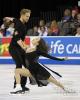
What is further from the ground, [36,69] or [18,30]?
[18,30]

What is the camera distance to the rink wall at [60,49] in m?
16.6

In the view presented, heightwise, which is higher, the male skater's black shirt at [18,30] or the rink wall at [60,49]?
the male skater's black shirt at [18,30]

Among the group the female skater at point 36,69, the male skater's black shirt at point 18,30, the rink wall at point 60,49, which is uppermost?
the male skater's black shirt at point 18,30

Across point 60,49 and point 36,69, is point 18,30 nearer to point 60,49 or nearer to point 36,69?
point 36,69

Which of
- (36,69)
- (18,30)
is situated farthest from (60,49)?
(18,30)

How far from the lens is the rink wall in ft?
54.6

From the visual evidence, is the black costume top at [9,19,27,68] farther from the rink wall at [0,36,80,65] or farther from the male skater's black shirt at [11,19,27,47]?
the rink wall at [0,36,80,65]

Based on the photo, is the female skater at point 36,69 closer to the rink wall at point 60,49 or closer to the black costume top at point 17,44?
the black costume top at point 17,44

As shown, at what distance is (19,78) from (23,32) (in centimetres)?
88

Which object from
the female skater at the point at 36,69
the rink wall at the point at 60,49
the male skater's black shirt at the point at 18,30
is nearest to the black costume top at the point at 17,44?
the male skater's black shirt at the point at 18,30

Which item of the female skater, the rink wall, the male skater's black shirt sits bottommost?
the rink wall

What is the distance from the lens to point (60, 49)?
1667 centimetres

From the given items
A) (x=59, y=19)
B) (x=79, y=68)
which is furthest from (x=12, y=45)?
(x=59, y=19)

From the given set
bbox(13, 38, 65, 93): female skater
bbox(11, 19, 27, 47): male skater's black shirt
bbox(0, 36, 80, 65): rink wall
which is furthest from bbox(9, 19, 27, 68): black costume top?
bbox(0, 36, 80, 65): rink wall
